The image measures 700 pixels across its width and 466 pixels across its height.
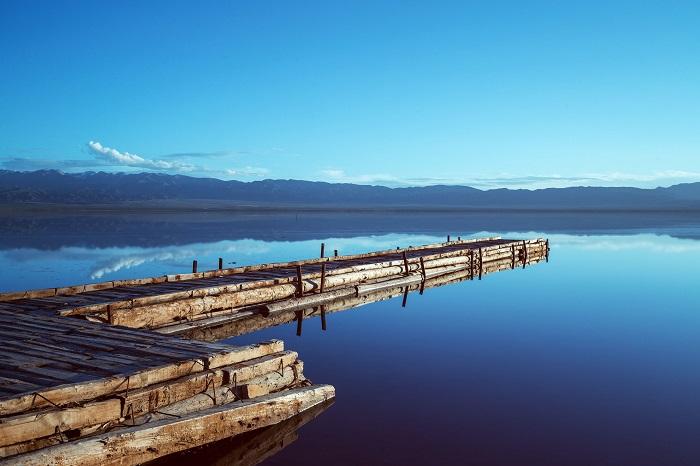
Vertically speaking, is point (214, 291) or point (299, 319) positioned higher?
point (214, 291)

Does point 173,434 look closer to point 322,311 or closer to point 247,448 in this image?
point 247,448

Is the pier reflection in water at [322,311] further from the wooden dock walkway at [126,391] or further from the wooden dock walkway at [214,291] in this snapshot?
the wooden dock walkway at [126,391]

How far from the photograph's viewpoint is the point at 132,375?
27.2 feet

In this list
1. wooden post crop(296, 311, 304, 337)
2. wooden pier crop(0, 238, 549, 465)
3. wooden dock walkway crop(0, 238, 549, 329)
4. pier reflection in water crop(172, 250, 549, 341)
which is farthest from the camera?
wooden post crop(296, 311, 304, 337)

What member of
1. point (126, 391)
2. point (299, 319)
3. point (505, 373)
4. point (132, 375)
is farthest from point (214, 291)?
point (126, 391)

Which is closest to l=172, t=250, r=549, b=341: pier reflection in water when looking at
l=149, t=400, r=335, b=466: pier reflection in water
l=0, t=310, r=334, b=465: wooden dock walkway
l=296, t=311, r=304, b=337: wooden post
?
l=296, t=311, r=304, b=337: wooden post

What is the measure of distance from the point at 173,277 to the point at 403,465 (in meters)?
12.7

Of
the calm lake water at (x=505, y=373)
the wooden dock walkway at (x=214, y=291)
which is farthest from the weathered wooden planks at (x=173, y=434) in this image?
the wooden dock walkway at (x=214, y=291)

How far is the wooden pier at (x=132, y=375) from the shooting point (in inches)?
284

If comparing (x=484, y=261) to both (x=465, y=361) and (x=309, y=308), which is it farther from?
(x=465, y=361)

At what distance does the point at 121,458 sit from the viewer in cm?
738

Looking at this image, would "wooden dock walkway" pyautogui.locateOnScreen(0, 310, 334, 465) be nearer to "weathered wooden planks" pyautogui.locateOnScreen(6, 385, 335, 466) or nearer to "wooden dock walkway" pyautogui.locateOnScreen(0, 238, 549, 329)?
"weathered wooden planks" pyautogui.locateOnScreen(6, 385, 335, 466)

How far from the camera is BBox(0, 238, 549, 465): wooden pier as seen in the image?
7.21 metres

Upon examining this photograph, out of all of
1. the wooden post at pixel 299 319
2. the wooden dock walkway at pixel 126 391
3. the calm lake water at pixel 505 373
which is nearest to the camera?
the wooden dock walkway at pixel 126 391
